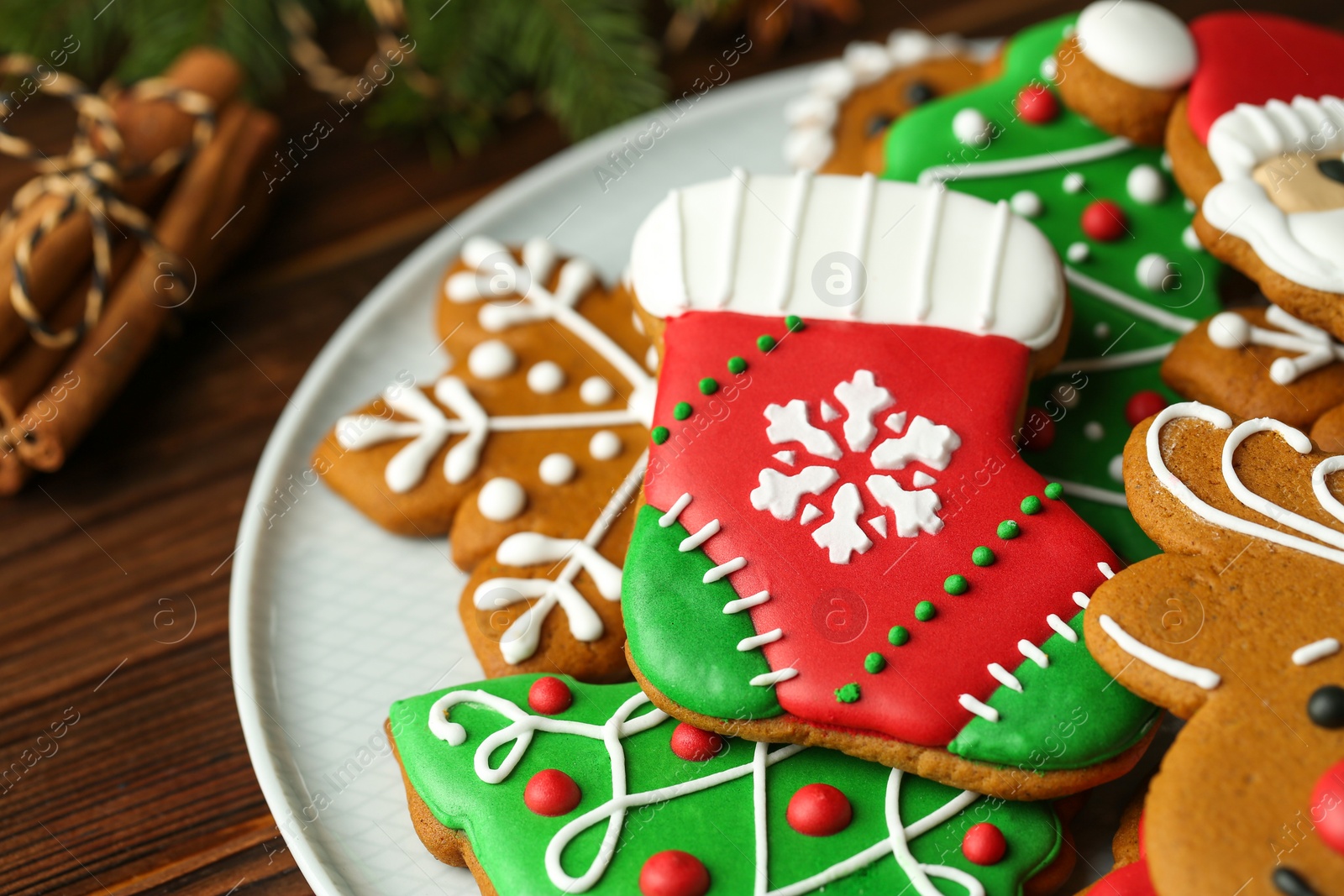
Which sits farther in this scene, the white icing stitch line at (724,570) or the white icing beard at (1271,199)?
the white icing beard at (1271,199)

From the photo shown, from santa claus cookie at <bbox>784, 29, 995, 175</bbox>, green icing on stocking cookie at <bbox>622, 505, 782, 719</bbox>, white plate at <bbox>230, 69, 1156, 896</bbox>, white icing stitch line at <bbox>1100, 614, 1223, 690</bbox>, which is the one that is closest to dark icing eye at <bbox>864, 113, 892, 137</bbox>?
santa claus cookie at <bbox>784, 29, 995, 175</bbox>

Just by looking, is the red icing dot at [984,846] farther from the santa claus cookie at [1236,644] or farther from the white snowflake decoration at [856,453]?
the white snowflake decoration at [856,453]

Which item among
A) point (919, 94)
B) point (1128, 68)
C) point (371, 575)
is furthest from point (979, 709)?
point (919, 94)

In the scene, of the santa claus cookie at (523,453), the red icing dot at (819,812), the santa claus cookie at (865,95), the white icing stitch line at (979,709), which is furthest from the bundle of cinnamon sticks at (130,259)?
the white icing stitch line at (979,709)

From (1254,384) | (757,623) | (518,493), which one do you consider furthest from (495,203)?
(1254,384)

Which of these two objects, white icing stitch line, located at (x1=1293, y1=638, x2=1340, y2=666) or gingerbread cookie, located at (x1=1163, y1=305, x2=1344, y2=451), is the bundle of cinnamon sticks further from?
white icing stitch line, located at (x1=1293, y1=638, x2=1340, y2=666)

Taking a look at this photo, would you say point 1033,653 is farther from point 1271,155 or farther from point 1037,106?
point 1037,106
